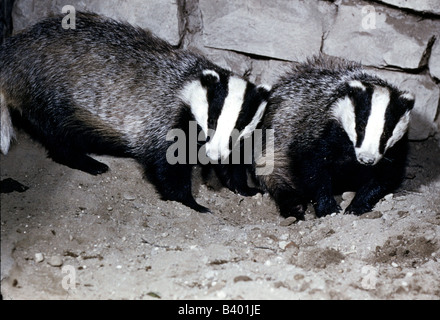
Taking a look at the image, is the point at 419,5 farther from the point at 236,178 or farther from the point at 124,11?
the point at 124,11

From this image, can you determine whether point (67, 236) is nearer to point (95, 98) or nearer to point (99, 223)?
point (99, 223)

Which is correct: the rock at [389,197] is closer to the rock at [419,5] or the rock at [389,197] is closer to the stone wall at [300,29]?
the stone wall at [300,29]

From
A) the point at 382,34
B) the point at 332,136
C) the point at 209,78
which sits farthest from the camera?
the point at 382,34

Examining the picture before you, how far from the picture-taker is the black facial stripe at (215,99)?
3.18 meters

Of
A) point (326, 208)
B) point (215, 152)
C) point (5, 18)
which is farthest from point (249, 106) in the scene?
point (5, 18)

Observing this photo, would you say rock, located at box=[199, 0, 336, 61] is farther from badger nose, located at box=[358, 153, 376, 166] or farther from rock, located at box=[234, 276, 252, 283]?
rock, located at box=[234, 276, 252, 283]

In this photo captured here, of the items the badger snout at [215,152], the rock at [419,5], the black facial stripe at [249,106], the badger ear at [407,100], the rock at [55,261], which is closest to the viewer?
the rock at [55,261]

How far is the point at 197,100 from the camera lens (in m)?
3.32

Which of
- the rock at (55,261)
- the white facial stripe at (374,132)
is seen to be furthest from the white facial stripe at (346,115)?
the rock at (55,261)

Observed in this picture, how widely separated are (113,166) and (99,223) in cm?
80

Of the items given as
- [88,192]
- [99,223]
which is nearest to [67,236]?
[99,223]

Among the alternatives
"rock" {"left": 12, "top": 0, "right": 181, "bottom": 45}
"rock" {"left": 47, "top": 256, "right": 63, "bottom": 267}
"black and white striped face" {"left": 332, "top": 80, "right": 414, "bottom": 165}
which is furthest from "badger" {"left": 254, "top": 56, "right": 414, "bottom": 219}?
"rock" {"left": 47, "top": 256, "right": 63, "bottom": 267}

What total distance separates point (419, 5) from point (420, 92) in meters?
0.62

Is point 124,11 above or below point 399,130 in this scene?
above
